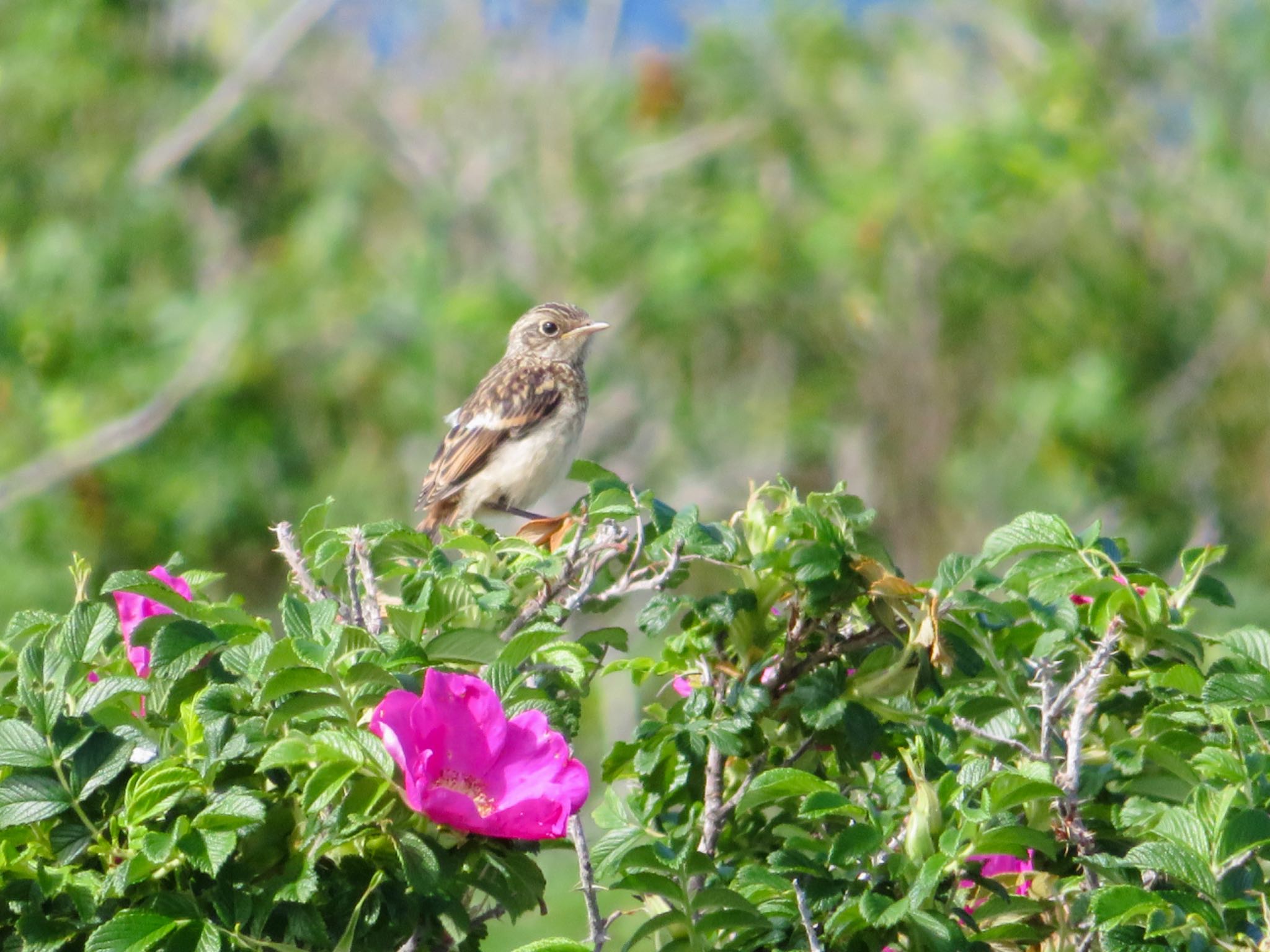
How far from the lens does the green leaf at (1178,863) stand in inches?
67.7

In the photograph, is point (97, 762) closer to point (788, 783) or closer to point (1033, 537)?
point (788, 783)

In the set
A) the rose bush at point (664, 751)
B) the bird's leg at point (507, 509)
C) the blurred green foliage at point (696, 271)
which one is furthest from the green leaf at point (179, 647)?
the blurred green foliage at point (696, 271)

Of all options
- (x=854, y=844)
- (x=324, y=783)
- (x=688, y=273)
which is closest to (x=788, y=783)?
(x=854, y=844)

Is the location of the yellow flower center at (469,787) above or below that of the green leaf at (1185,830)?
below

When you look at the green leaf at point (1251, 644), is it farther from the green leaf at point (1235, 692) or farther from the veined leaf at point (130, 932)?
the veined leaf at point (130, 932)

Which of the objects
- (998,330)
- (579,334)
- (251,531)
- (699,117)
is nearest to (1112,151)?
(998,330)

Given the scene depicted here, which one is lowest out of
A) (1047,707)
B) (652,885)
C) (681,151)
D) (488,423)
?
(652,885)

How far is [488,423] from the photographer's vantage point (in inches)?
237

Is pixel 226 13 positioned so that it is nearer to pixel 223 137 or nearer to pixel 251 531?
pixel 223 137

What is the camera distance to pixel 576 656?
6.24ft

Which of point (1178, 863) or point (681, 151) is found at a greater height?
point (681, 151)

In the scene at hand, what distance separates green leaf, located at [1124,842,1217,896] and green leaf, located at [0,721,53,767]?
1.24 meters

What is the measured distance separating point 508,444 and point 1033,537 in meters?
3.90

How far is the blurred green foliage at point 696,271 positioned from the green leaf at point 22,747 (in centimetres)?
738
